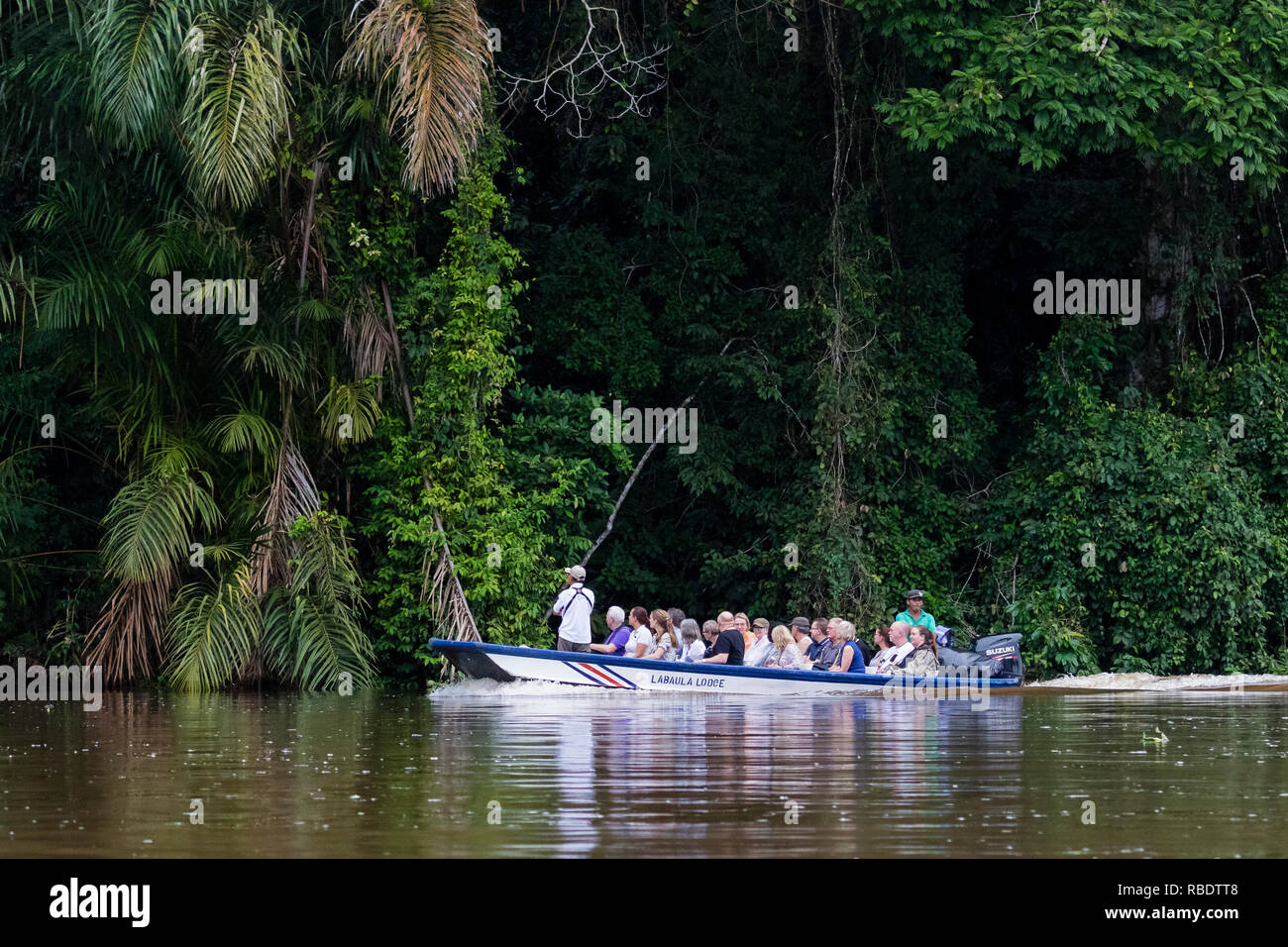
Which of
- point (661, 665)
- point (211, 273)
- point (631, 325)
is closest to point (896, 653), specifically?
point (661, 665)

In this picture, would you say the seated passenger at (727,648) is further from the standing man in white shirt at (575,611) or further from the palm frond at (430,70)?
the palm frond at (430,70)

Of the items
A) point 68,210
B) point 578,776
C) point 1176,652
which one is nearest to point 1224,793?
point 578,776

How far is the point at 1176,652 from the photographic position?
70.1 ft

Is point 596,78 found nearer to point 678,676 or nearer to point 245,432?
point 245,432

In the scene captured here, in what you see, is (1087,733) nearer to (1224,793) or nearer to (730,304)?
(1224,793)

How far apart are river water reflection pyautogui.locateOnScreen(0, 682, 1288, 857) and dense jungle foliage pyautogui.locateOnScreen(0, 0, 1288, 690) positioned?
3.82 m

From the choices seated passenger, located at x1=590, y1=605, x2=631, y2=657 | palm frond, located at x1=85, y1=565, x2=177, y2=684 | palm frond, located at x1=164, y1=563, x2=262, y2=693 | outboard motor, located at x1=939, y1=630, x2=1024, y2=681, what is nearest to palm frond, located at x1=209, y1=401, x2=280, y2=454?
palm frond, located at x1=164, y1=563, x2=262, y2=693

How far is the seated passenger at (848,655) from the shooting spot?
18344mm

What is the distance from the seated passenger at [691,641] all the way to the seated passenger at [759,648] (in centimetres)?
49

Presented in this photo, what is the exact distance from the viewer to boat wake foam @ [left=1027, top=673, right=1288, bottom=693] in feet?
65.6

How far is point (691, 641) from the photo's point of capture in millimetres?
18828

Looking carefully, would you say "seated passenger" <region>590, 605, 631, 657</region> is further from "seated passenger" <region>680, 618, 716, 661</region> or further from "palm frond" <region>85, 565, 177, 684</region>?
"palm frond" <region>85, 565, 177, 684</region>

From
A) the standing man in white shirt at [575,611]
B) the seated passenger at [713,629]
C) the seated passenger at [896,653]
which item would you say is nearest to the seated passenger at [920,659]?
the seated passenger at [896,653]

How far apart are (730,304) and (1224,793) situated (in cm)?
1461
